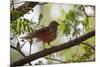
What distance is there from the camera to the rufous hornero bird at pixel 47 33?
1.79m

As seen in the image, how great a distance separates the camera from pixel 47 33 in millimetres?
1839

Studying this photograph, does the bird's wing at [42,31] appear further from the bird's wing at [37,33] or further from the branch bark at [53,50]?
the branch bark at [53,50]

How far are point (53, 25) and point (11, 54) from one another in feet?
1.50

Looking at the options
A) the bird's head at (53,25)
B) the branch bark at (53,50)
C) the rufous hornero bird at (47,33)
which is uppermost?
the bird's head at (53,25)

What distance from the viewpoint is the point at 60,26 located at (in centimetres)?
189

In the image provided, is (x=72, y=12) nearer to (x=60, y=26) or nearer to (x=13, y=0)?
(x=60, y=26)

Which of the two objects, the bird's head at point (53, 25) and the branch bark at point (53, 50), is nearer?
the branch bark at point (53, 50)

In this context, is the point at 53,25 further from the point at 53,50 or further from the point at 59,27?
the point at 53,50

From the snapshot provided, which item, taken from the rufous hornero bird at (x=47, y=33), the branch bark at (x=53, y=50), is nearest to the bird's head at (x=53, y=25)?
the rufous hornero bird at (x=47, y=33)

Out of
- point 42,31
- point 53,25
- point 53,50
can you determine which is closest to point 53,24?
point 53,25

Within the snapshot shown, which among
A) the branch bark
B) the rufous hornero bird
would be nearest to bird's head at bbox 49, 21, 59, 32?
the rufous hornero bird

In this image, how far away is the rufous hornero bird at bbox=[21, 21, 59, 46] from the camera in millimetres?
1792

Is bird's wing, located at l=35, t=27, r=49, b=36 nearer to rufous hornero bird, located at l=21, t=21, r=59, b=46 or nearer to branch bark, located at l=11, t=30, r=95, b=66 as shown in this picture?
rufous hornero bird, located at l=21, t=21, r=59, b=46

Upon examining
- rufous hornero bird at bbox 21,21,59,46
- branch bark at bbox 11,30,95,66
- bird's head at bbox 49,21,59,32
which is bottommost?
branch bark at bbox 11,30,95,66
